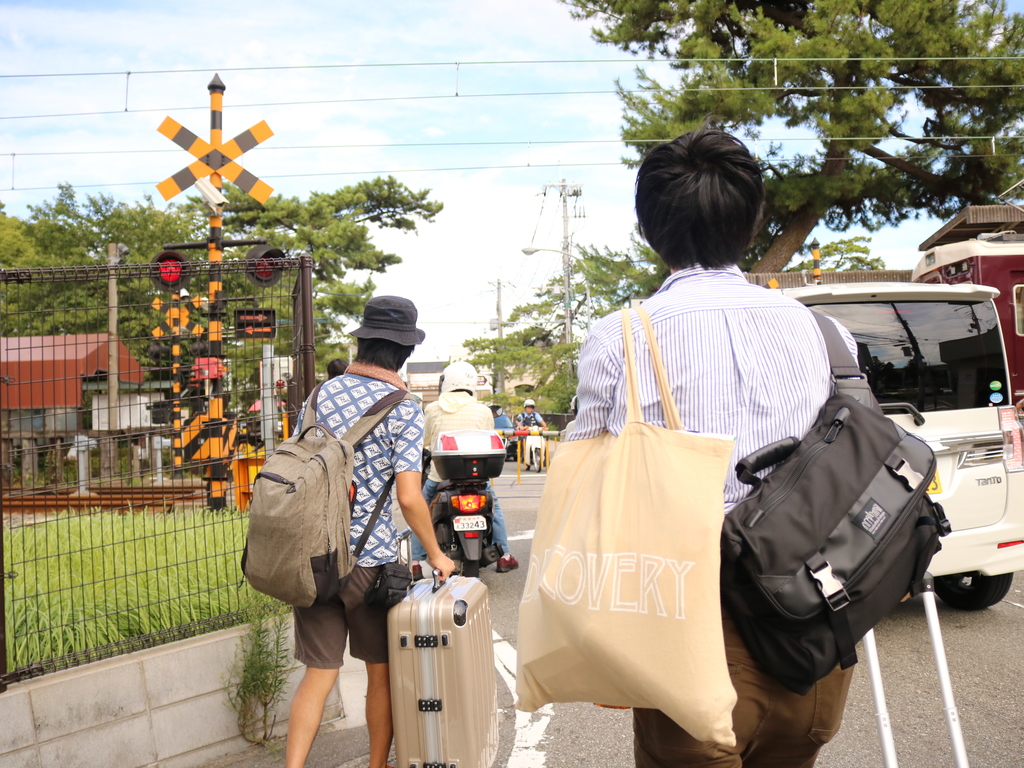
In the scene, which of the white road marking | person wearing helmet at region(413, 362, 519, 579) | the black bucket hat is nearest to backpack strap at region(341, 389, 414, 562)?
the black bucket hat

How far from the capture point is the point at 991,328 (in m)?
5.07

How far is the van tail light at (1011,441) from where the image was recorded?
4980mm

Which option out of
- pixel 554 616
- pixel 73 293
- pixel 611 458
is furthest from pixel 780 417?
pixel 73 293

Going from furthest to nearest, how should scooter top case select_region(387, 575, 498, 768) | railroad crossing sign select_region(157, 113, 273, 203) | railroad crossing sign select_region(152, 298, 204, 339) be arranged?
railroad crossing sign select_region(157, 113, 273, 203) → railroad crossing sign select_region(152, 298, 204, 339) → scooter top case select_region(387, 575, 498, 768)

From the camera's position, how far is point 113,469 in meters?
4.26

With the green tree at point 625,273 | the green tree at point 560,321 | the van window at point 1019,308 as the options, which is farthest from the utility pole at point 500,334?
the van window at point 1019,308

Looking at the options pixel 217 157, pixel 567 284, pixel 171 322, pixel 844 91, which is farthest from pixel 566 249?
pixel 171 322

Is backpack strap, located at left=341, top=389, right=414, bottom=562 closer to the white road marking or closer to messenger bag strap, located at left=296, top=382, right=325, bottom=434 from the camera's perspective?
messenger bag strap, located at left=296, top=382, right=325, bottom=434

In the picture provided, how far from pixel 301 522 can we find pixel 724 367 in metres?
1.62

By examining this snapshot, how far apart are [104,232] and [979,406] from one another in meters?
27.9

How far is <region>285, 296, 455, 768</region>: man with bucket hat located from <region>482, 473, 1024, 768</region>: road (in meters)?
0.91

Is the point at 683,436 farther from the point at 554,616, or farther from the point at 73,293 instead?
the point at 73,293

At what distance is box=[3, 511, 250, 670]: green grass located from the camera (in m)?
3.79

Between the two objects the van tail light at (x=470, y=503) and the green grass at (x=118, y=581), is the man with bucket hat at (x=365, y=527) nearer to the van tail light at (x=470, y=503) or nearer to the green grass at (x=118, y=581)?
the green grass at (x=118, y=581)
